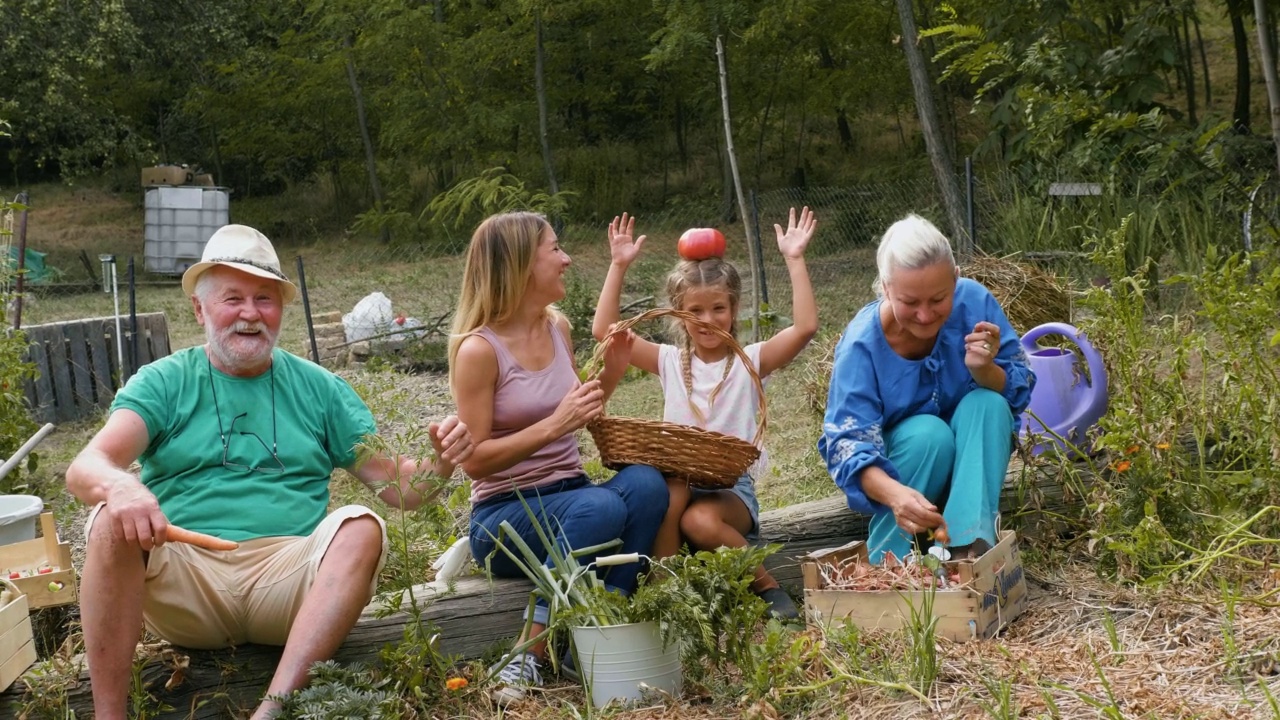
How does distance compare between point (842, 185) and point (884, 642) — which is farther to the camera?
point (842, 185)

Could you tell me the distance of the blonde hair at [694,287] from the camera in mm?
3750

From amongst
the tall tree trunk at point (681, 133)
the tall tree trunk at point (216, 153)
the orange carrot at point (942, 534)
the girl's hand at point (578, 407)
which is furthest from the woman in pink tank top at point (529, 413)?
the tall tree trunk at point (216, 153)

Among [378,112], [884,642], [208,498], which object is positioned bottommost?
[884,642]

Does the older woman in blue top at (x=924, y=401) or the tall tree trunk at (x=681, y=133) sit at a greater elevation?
the tall tree trunk at (x=681, y=133)

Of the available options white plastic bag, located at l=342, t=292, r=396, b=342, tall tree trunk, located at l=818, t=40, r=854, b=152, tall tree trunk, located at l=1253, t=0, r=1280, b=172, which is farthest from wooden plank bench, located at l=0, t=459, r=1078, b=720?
tall tree trunk, located at l=818, t=40, r=854, b=152

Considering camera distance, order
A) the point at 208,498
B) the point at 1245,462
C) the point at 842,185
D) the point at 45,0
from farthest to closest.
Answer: the point at 45,0 → the point at 842,185 → the point at 1245,462 → the point at 208,498

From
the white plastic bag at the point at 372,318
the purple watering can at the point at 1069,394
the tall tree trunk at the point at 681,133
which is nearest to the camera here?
the purple watering can at the point at 1069,394

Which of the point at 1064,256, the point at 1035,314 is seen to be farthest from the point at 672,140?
the point at 1035,314

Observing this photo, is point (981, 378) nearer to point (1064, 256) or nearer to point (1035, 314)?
point (1035, 314)

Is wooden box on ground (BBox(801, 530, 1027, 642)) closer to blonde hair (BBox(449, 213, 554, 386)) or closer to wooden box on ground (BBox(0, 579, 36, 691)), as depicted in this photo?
blonde hair (BBox(449, 213, 554, 386))

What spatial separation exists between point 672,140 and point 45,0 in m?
9.76

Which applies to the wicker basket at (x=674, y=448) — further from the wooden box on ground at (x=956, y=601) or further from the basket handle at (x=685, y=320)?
the wooden box on ground at (x=956, y=601)

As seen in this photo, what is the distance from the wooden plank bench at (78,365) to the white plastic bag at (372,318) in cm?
151

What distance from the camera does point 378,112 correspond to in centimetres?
2095
